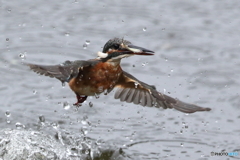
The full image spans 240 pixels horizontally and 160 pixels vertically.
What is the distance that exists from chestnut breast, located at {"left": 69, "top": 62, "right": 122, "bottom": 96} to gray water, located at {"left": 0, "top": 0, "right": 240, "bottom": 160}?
84 centimetres

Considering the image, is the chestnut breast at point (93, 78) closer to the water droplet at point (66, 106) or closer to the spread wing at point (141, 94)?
the spread wing at point (141, 94)

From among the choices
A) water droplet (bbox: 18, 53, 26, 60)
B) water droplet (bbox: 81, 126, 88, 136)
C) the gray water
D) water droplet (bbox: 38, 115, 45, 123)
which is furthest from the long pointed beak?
water droplet (bbox: 18, 53, 26, 60)

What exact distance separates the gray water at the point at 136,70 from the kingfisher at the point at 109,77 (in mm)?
639

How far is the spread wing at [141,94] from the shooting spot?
6.40 meters

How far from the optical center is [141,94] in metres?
6.62

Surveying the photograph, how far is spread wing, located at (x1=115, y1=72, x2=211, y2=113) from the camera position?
6402mm

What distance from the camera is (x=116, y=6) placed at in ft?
33.5

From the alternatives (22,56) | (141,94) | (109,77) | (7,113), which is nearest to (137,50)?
(109,77)

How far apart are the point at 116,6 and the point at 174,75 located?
7.56 feet

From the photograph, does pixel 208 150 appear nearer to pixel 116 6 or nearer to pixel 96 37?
pixel 96 37

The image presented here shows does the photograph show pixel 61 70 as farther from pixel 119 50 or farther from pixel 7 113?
pixel 7 113

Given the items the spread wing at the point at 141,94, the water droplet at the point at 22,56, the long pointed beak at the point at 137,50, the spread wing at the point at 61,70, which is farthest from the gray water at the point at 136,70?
the long pointed beak at the point at 137,50

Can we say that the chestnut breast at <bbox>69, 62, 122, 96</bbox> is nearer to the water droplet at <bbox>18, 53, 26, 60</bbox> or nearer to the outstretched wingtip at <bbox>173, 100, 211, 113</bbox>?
the outstretched wingtip at <bbox>173, 100, 211, 113</bbox>

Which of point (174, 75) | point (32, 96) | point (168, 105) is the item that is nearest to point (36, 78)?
point (32, 96)
